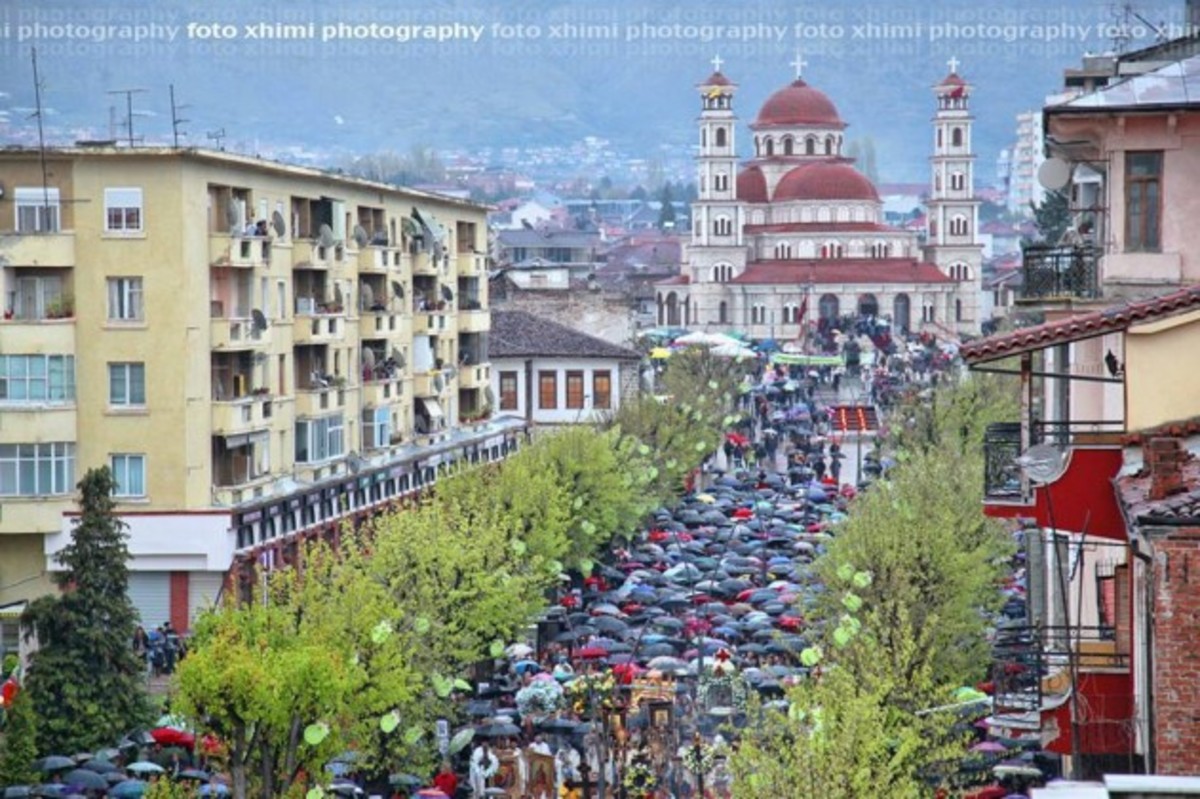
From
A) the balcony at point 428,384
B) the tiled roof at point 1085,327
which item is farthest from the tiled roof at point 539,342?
the tiled roof at point 1085,327

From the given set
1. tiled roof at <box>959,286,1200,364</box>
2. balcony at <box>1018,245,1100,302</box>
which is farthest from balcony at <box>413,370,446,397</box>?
tiled roof at <box>959,286,1200,364</box>

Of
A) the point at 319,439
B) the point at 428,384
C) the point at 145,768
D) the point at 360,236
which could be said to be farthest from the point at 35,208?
the point at 428,384

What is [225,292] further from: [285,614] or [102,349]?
[285,614]

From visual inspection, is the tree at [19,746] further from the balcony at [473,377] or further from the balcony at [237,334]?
the balcony at [473,377]

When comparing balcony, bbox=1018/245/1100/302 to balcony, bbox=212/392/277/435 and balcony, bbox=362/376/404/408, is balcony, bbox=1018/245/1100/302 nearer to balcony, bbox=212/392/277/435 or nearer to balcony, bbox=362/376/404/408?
balcony, bbox=212/392/277/435

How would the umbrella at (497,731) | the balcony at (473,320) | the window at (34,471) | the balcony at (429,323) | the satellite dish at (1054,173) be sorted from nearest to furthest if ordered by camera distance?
1. the satellite dish at (1054,173)
2. the umbrella at (497,731)
3. the window at (34,471)
4. the balcony at (429,323)
5. the balcony at (473,320)

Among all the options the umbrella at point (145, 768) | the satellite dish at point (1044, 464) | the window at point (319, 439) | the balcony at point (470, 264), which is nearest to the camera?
the satellite dish at point (1044, 464)
